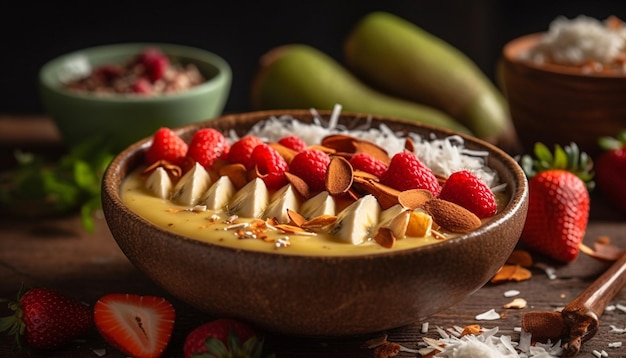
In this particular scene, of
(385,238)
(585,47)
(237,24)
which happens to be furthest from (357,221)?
(237,24)

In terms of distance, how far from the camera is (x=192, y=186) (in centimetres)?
151

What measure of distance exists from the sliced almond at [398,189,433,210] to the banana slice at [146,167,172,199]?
1.45 ft

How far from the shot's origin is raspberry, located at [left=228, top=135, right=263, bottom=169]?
1.62 meters

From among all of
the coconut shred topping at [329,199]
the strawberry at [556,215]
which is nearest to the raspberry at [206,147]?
the coconut shred topping at [329,199]

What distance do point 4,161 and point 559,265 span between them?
162 centimetres

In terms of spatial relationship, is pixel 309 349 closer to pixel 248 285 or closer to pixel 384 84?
pixel 248 285

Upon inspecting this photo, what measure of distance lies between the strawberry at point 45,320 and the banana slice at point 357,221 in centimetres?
49

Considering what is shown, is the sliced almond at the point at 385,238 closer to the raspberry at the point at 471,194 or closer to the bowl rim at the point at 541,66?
the raspberry at the point at 471,194

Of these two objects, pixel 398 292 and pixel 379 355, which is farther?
pixel 379 355

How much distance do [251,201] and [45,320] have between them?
40 cm

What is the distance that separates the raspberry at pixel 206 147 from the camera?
5.38 ft

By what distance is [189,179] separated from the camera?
154cm

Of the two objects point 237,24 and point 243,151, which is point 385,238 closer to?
point 243,151

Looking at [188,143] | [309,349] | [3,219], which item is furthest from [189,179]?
[3,219]
